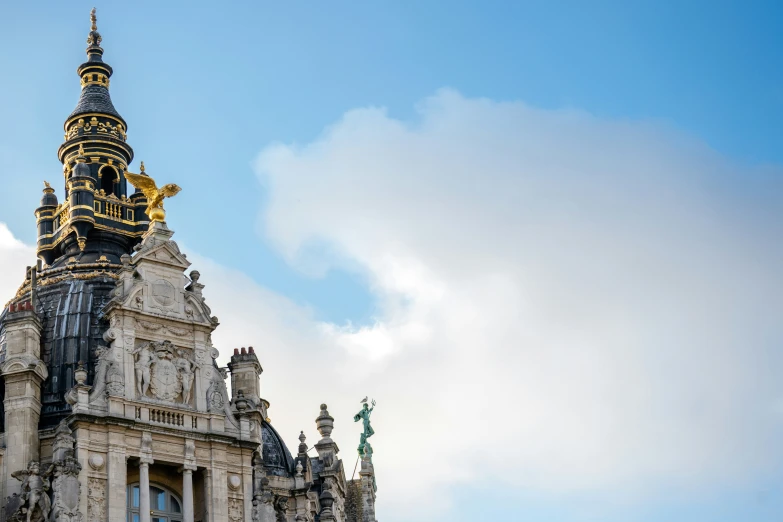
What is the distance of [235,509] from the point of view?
55.2 m

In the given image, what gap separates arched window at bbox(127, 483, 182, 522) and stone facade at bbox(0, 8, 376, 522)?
0.15 ft

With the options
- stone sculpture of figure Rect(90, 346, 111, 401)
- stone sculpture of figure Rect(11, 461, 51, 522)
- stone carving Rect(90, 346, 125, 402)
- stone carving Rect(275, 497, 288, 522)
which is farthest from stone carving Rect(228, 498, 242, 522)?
stone sculpture of figure Rect(11, 461, 51, 522)

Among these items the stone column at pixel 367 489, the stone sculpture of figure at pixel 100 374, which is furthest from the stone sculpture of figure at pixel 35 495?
the stone column at pixel 367 489

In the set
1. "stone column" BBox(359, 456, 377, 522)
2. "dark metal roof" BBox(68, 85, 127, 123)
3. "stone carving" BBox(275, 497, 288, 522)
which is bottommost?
"stone carving" BBox(275, 497, 288, 522)

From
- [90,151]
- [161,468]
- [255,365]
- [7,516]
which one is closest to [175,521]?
[161,468]

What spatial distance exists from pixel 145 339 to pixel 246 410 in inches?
192

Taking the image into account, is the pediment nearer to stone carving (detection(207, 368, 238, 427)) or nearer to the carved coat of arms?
the carved coat of arms

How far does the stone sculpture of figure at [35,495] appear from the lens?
51.1m

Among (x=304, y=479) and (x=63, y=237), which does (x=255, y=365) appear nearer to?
(x=304, y=479)

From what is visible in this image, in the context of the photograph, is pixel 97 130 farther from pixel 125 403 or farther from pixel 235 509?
pixel 235 509

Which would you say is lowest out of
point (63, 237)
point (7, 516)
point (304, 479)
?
point (7, 516)

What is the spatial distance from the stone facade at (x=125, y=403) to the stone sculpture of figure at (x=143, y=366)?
5 centimetres

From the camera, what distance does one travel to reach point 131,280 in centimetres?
5753

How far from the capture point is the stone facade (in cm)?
5262
